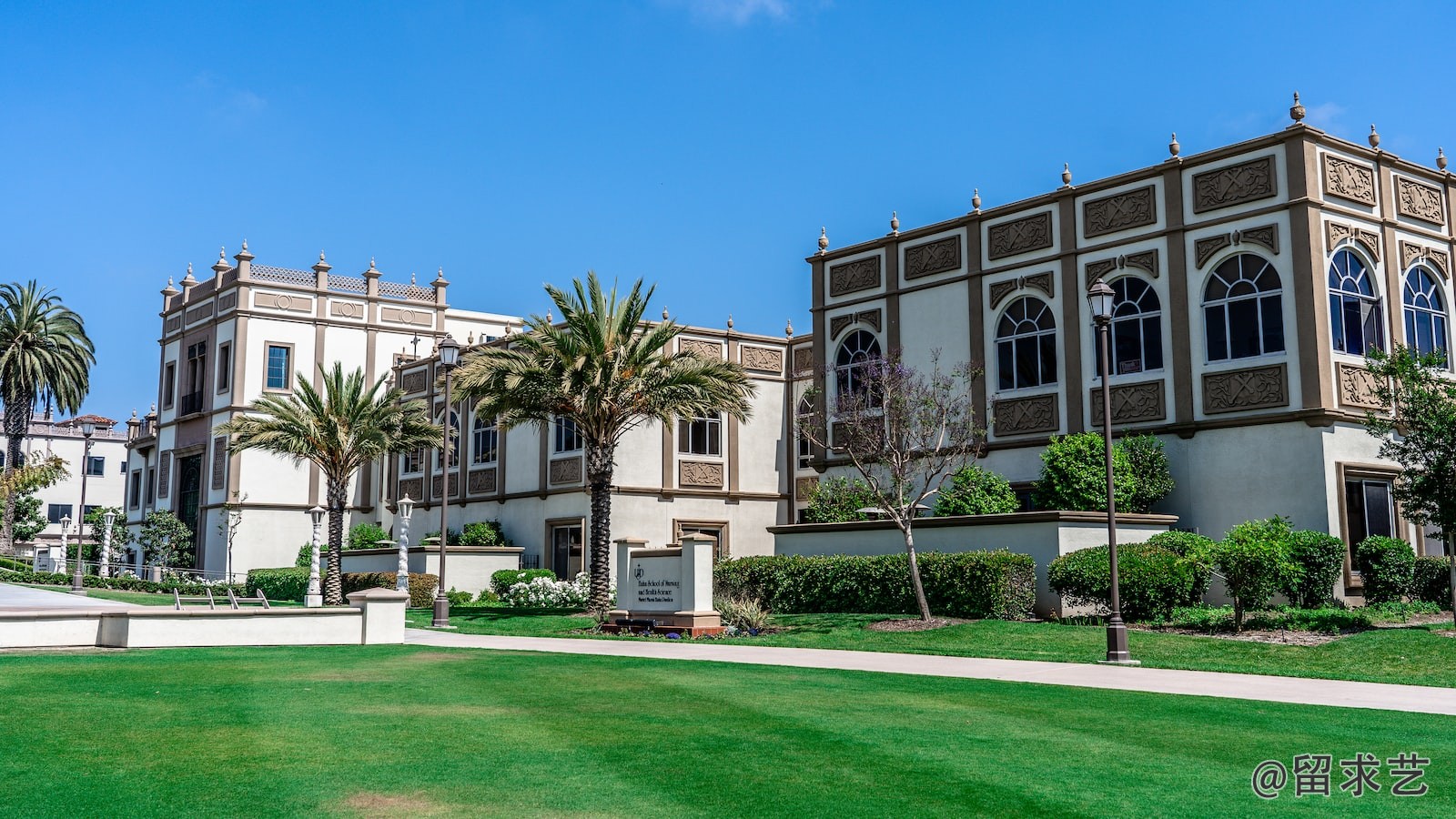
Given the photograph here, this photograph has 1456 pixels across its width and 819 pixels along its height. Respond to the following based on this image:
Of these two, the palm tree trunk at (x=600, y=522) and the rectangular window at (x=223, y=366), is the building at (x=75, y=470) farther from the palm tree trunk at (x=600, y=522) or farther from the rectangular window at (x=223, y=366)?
the palm tree trunk at (x=600, y=522)

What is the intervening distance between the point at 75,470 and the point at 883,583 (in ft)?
285

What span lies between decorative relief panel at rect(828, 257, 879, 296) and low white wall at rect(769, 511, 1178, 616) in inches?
346

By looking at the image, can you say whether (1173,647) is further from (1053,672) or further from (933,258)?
(933,258)

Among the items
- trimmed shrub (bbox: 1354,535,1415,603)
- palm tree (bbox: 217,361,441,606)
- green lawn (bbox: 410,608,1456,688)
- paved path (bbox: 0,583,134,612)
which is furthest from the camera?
palm tree (bbox: 217,361,441,606)

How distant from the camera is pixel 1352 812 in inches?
313

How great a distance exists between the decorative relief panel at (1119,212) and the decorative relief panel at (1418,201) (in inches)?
220

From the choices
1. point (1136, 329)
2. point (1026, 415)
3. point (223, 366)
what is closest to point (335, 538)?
point (223, 366)

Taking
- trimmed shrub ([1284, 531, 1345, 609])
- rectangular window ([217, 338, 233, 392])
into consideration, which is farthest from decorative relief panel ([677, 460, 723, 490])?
rectangular window ([217, 338, 233, 392])

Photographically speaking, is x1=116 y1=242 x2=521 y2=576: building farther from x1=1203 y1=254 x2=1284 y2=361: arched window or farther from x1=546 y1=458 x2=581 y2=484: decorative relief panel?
x1=1203 y1=254 x2=1284 y2=361: arched window

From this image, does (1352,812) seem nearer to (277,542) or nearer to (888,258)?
(888,258)

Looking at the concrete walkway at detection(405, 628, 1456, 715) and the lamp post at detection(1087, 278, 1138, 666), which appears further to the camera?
the lamp post at detection(1087, 278, 1138, 666)

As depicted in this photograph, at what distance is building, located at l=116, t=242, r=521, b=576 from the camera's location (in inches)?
2108

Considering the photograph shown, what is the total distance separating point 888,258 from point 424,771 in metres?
27.6

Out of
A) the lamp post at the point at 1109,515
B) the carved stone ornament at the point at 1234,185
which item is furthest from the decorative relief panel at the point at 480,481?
the lamp post at the point at 1109,515
